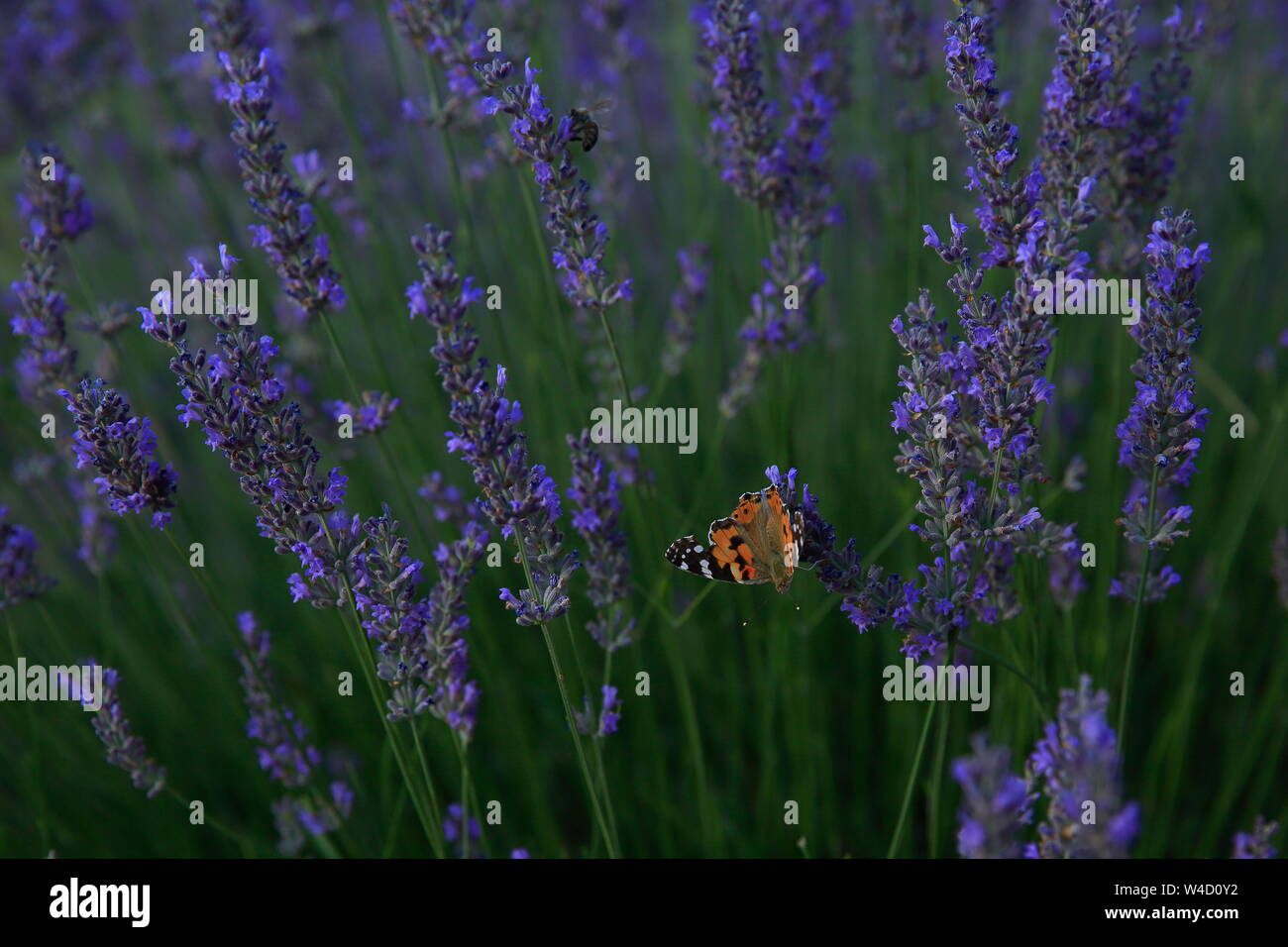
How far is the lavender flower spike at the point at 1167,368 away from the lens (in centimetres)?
148

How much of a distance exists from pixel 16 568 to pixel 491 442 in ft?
Result: 3.72

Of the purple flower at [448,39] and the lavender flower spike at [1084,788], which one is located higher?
the purple flower at [448,39]

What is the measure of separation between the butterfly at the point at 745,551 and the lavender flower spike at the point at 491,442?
0.67ft

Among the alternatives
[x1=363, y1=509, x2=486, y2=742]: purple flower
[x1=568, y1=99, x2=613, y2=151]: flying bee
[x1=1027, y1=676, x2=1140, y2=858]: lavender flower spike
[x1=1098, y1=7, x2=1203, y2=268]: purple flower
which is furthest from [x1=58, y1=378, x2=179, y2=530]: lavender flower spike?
[x1=1098, y1=7, x2=1203, y2=268]: purple flower

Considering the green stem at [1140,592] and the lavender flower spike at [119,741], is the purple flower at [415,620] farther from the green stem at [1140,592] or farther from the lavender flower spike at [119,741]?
the green stem at [1140,592]

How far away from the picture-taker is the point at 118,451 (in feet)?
5.24

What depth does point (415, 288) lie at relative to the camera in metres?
1.59

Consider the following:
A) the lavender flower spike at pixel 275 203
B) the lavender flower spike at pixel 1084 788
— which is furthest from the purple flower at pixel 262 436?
the lavender flower spike at pixel 1084 788

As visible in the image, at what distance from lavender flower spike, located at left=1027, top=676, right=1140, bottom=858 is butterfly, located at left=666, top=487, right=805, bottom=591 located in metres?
0.47

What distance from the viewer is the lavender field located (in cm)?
155

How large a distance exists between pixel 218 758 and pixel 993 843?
2342mm

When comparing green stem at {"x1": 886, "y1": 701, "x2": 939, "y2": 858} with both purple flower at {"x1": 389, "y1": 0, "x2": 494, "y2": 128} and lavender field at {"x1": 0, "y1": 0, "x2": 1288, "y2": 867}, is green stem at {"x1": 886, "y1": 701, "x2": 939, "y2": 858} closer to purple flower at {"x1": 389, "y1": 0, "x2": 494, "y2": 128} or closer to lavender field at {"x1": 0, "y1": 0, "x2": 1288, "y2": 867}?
lavender field at {"x1": 0, "y1": 0, "x2": 1288, "y2": 867}

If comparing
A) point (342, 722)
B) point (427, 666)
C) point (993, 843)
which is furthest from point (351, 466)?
point (993, 843)
